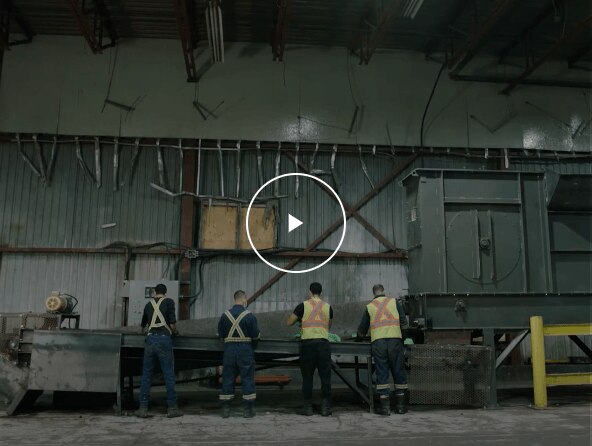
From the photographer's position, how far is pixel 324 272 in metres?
11.0

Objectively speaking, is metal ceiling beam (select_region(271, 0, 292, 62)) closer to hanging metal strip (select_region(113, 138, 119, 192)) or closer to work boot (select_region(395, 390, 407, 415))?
hanging metal strip (select_region(113, 138, 119, 192))

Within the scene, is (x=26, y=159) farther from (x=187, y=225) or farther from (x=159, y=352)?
(x=159, y=352)

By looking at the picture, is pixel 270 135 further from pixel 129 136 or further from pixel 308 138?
pixel 129 136

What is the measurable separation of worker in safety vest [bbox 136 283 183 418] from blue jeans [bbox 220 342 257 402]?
68cm

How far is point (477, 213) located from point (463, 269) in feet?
2.93

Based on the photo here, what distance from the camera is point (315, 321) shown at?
667 cm

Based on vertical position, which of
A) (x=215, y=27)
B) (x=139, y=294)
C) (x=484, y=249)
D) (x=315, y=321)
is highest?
(x=215, y=27)

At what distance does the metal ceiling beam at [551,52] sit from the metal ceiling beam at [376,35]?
3415 millimetres

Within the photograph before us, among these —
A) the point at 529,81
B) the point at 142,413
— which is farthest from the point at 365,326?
the point at 529,81

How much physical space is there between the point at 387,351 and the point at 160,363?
2987mm

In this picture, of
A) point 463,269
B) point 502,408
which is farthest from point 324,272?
point 502,408

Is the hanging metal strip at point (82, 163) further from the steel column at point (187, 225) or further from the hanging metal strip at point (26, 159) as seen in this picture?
the steel column at point (187, 225)

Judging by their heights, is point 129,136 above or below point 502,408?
above
